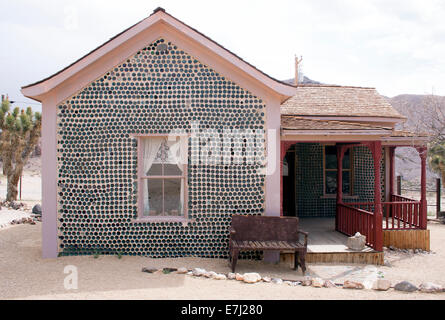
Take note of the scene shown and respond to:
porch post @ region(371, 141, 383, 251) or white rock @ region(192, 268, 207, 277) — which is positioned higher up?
porch post @ region(371, 141, 383, 251)

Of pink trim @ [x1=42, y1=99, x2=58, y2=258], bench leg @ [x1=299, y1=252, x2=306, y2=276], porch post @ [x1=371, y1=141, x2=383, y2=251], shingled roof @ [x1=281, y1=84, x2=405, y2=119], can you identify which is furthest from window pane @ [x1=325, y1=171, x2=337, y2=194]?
pink trim @ [x1=42, y1=99, x2=58, y2=258]

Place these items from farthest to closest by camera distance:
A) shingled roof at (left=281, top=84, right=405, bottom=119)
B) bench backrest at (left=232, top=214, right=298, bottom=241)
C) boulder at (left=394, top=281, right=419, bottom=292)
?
shingled roof at (left=281, top=84, right=405, bottom=119), bench backrest at (left=232, top=214, right=298, bottom=241), boulder at (left=394, top=281, right=419, bottom=292)

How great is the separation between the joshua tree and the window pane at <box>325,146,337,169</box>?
14.2 metres

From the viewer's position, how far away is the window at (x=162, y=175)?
8.14m

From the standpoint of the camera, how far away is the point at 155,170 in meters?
8.18

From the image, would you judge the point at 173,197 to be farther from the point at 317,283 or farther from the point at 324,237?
the point at 324,237

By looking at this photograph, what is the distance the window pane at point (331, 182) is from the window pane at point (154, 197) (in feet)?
21.2

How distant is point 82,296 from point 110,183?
2.77 meters

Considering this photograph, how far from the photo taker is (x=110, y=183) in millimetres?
7980

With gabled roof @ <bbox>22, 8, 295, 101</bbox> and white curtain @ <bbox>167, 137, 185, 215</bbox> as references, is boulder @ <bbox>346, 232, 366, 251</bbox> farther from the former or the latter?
white curtain @ <bbox>167, 137, 185, 215</bbox>

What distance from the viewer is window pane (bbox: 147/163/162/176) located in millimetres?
8164

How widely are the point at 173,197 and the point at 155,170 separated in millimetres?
703

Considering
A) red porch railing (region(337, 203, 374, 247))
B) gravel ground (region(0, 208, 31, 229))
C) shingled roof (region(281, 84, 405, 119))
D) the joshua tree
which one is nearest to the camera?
red porch railing (region(337, 203, 374, 247))

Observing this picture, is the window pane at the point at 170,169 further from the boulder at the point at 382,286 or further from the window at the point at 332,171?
the window at the point at 332,171
